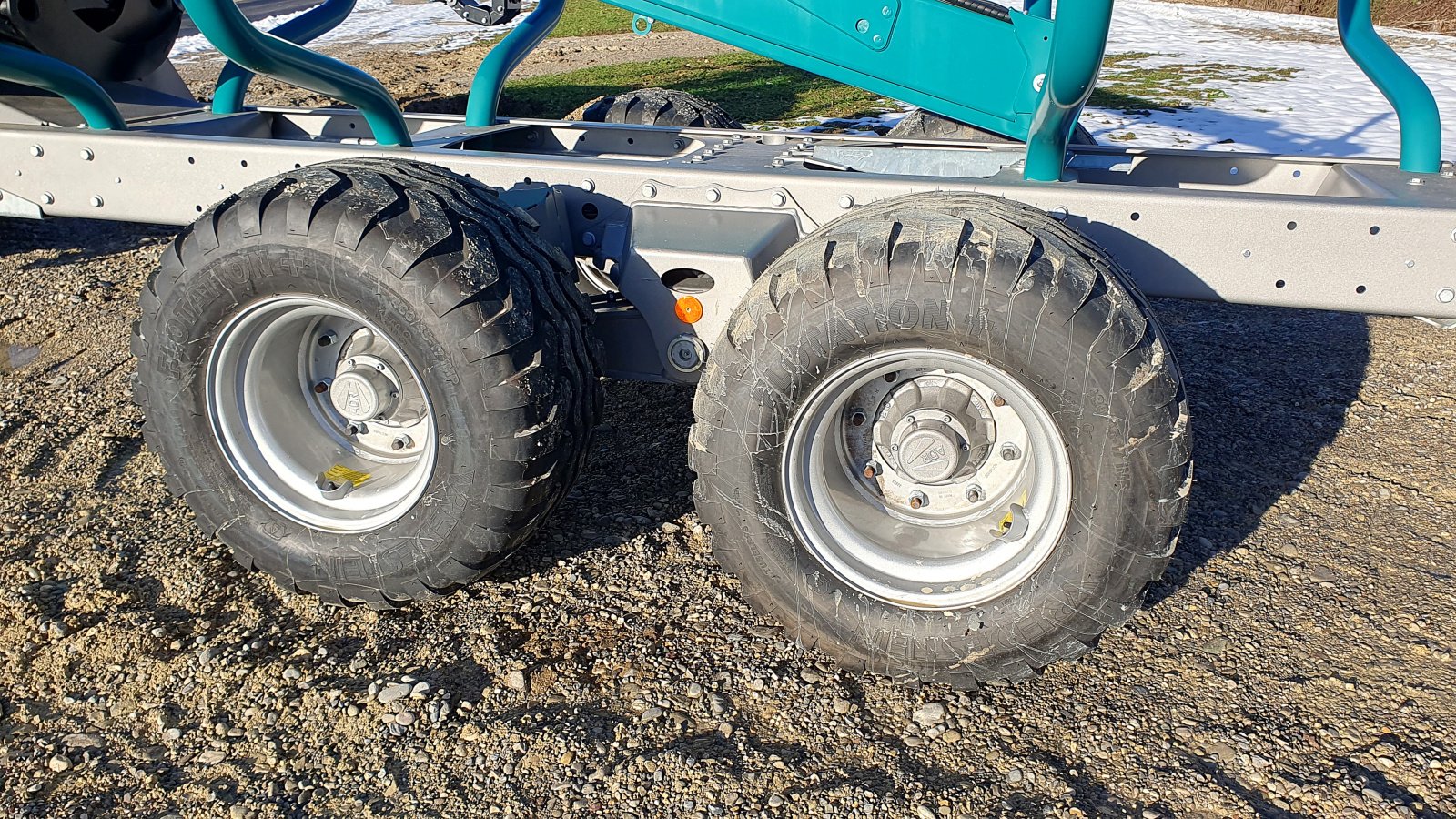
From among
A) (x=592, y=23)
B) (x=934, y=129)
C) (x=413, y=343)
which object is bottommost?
(x=592, y=23)

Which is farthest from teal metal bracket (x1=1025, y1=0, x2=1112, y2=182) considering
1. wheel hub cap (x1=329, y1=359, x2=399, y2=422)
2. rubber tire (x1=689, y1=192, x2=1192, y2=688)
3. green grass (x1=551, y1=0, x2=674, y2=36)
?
green grass (x1=551, y1=0, x2=674, y2=36)

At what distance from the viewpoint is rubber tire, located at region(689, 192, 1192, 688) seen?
2.13 m

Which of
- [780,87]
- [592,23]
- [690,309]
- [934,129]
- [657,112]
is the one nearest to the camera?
[690,309]

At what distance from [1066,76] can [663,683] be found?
180 centimetres

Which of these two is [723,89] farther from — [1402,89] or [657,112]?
[1402,89]

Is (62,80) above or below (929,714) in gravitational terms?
above

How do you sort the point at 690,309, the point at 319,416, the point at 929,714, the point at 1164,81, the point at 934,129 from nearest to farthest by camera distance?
the point at 929,714
the point at 690,309
the point at 319,416
the point at 934,129
the point at 1164,81

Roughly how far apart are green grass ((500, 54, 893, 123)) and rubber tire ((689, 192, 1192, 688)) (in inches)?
267

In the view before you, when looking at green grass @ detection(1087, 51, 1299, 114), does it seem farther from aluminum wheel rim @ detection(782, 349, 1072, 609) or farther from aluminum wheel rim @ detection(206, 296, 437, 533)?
aluminum wheel rim @ detection(206, 296, 437, 533)

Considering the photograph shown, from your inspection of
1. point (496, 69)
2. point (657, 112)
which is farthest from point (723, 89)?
point (496, 69)

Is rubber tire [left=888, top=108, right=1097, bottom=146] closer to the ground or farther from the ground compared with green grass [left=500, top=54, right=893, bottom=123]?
farther from the ground

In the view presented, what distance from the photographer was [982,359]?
220cm

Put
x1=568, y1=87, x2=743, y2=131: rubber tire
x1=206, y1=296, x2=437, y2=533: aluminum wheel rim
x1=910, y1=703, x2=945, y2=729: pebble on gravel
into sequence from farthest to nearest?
x1=568, y1=87, x2=743, y2=131: rubber tire → x1=206, y1=296, x2=437, y2=533: aluminum wheel rim → x1=910, y1=703, x2=945, y2=729: pebble on gravel

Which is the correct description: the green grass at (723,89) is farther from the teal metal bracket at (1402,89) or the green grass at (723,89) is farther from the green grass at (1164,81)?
the teal metal bracket at (1402,89)
